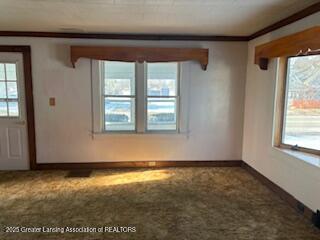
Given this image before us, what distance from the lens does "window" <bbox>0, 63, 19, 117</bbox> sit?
14.3 feet

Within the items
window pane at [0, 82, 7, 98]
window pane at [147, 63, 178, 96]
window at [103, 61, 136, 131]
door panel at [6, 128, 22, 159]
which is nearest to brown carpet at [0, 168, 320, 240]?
door panel at [6, 128, 22, 159]

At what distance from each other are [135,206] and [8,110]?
9.23 feet

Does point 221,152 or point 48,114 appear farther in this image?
point 221,152

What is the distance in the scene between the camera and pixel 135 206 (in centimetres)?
324

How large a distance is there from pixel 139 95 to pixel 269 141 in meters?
2.19

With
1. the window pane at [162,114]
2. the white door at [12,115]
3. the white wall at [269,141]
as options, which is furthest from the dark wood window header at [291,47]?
the white door at [12,115]

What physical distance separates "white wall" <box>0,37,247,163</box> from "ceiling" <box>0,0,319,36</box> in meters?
0.39

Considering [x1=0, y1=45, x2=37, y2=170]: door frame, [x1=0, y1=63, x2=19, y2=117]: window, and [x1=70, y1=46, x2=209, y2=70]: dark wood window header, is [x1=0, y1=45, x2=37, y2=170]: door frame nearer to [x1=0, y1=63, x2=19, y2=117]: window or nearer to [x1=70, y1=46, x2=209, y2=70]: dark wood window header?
[x1=0, y1=63, x2=19, y2=117]: window

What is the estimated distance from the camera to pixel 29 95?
4418mm

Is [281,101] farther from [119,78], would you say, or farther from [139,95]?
[119,78]

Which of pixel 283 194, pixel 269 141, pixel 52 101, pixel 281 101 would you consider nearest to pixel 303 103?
pixel 281 101

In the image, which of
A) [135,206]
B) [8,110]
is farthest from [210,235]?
[8,110]

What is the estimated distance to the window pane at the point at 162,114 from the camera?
470cm

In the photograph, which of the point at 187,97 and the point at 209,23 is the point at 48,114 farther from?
the point at 209,23
